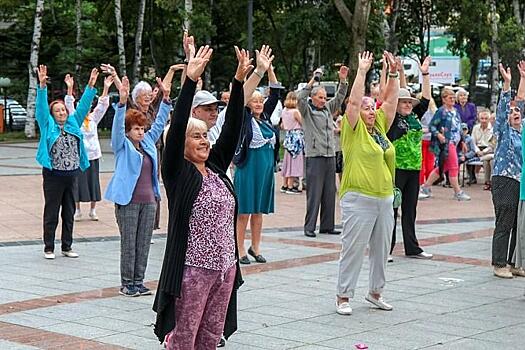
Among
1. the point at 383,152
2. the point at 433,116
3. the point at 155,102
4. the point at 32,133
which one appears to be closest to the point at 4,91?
the point at 32,133

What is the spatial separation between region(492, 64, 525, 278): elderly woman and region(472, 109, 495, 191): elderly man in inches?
400

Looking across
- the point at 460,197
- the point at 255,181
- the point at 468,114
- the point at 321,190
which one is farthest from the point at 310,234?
the point at 468,114

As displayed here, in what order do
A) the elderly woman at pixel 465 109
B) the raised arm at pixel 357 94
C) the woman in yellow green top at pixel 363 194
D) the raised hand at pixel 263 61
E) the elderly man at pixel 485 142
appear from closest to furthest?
the raised hand at pixel 263 61, the raised arm at pixel 357 94, the woman in yellow green top at pixel 363 194, the elderly man at pixel 485 142, the elderly woman at pixel 465 109

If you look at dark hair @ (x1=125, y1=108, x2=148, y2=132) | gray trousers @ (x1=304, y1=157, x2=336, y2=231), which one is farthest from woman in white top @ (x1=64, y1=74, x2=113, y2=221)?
dark hair @ (x1=125, y1=108, x2=148, y2=132)

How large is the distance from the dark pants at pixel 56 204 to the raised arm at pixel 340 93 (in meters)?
3.16

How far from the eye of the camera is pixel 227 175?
20.7 ft

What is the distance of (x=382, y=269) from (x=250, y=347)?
1741mm

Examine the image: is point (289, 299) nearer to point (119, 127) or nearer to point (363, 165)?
point (363, 165)

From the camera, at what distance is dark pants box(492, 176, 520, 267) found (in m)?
10.2

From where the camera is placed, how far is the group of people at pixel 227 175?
18.8 ft

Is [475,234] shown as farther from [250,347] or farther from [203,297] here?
[203,297]

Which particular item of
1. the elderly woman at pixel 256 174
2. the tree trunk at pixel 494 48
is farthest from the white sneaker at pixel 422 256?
the tree trunk at pixel 494 48

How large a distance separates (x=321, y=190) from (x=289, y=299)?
443cm

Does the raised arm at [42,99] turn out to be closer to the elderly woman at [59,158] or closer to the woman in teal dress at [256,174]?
the elderly woman at [59,158]
